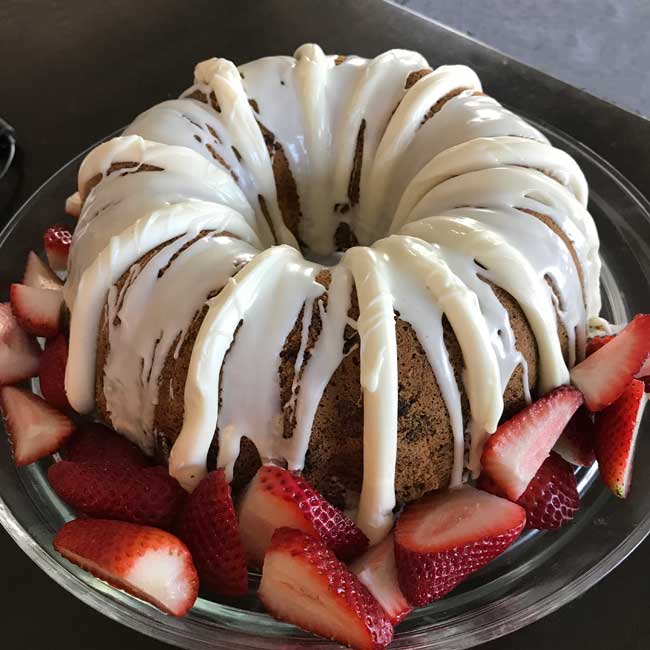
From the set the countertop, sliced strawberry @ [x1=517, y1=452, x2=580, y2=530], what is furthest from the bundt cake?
the countertop

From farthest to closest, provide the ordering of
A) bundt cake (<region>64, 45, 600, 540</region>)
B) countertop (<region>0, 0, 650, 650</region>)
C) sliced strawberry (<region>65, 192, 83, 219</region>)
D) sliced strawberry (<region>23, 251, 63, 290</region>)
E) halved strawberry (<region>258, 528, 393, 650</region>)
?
countertop (<region>0, 0, 650, 650</region>)
sliced strawberry (<region>65, 192, 83, 219</region>)
sliced strawberry (<region>23, 251, 63, 290</region>)
bundt cake (<region>64, 45, 600, 540</region>)
halved strawberry (<region>258, 528, 393, 650</region>)

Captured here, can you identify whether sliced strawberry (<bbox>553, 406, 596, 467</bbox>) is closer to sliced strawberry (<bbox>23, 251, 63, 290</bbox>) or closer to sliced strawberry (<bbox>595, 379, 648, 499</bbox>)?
sliced strawberry (<bbox>595, 379, 648, 499</bbox>)

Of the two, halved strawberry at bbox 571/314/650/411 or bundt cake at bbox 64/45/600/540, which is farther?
halved strawberry at bbox 571/314/650/411

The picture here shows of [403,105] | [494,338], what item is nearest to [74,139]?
[403,105]

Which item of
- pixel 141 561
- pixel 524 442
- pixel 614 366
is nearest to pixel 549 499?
pixel 524 442

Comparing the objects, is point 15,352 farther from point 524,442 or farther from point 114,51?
point 114,51

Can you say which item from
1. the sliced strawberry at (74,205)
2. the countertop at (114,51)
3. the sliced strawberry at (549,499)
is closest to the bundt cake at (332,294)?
the sliced strawberry at (549,499)
